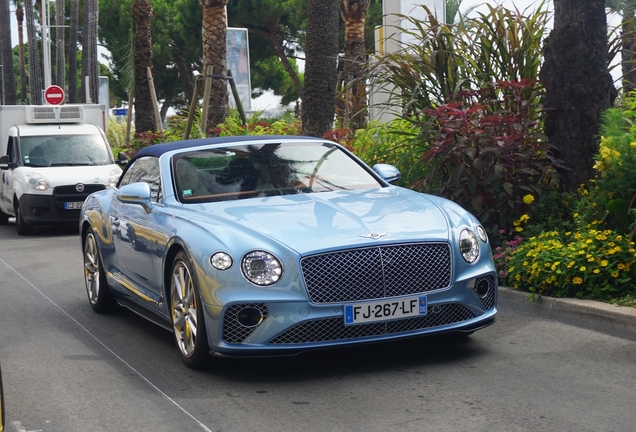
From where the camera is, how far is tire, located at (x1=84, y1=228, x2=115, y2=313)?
9.41m

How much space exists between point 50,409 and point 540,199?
5.76m

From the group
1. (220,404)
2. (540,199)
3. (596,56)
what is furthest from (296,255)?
(596,56)

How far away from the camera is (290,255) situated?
6.49 meters

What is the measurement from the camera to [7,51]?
4466 cm

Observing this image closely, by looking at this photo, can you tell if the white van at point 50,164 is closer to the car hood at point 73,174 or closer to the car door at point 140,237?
the car hood at point 73,174

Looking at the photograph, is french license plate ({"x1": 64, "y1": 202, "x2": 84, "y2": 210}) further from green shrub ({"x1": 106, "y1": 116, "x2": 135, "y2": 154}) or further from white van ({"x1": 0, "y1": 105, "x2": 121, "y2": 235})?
green shrub ({"x1": 106, "y1": 116, "x2": 135, "y2": 154})

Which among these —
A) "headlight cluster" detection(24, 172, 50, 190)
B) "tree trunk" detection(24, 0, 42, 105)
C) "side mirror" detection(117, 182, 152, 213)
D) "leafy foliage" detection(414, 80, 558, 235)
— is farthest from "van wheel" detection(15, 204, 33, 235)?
"tree trunk" detection(24, 0, 42, 105)

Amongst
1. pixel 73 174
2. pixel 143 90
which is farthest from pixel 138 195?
pixel 143 90

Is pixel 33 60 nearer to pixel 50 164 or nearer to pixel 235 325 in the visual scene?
pixel 50 164

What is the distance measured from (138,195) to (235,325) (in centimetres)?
182

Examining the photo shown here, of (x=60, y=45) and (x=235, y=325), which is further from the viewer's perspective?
(x=60, y=45)

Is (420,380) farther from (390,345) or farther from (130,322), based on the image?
(130,322)

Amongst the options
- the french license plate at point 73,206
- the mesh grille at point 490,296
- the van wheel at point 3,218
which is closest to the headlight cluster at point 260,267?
the mesh grille at point 490,296

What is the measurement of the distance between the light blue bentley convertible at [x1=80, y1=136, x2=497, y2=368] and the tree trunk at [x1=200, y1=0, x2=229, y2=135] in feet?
52.7
